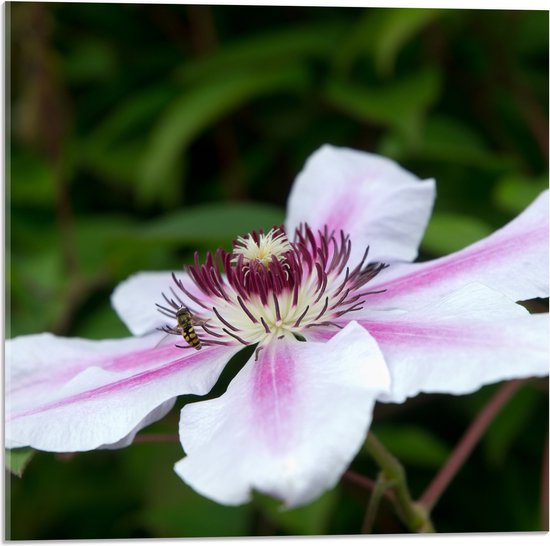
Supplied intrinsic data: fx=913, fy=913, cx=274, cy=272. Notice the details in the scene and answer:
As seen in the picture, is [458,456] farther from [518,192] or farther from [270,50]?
[270,50]

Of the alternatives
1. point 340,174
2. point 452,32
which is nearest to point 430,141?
point 452,32

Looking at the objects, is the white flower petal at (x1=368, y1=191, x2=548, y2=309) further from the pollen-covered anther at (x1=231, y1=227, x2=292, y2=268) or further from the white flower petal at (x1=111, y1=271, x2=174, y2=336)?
the white flower petal at (x1=111, y1=271, x2=174, y2=336)

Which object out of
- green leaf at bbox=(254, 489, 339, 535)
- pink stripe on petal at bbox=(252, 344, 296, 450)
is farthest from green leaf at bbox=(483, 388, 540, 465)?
pink stripe on petal at bbox=(252, 344, 296, 450)

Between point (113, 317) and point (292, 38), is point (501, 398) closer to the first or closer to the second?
point (113, 317)

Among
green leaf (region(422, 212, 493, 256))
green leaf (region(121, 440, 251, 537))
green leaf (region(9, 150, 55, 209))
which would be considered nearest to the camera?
green leaf (region(422, 212, 493, 256))

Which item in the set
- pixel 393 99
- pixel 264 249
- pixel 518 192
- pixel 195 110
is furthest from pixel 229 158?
pixel 264 249
